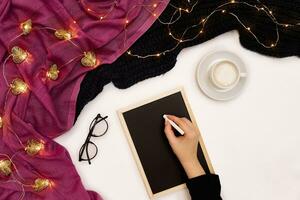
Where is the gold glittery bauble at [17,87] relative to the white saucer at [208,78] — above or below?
above

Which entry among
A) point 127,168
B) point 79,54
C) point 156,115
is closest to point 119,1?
point 79,54

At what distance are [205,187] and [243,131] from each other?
0.16 metres

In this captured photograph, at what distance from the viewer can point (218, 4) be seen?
995 millimetres

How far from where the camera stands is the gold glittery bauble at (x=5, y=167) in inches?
36.8

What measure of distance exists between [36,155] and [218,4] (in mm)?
542

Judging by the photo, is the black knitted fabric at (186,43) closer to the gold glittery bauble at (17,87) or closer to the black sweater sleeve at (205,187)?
the gold glittery bauble at (17,87)

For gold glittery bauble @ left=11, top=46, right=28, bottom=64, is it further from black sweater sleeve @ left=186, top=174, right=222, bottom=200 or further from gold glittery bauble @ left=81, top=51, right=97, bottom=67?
black sweater sleeve @ left=186, top=174, right=222, bottom=200

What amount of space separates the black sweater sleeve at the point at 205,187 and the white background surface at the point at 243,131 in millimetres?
45

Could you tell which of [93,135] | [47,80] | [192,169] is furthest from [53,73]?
[192,169]

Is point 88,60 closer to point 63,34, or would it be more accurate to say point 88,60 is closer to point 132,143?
point 63,34

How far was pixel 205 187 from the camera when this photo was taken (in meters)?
0.96

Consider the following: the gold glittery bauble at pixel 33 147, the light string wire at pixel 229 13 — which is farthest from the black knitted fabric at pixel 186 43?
the gold glittery bauble at pixel 33 147

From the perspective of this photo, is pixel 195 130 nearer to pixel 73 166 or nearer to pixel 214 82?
pixel 214 82

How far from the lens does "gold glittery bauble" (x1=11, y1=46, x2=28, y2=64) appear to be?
94cm
